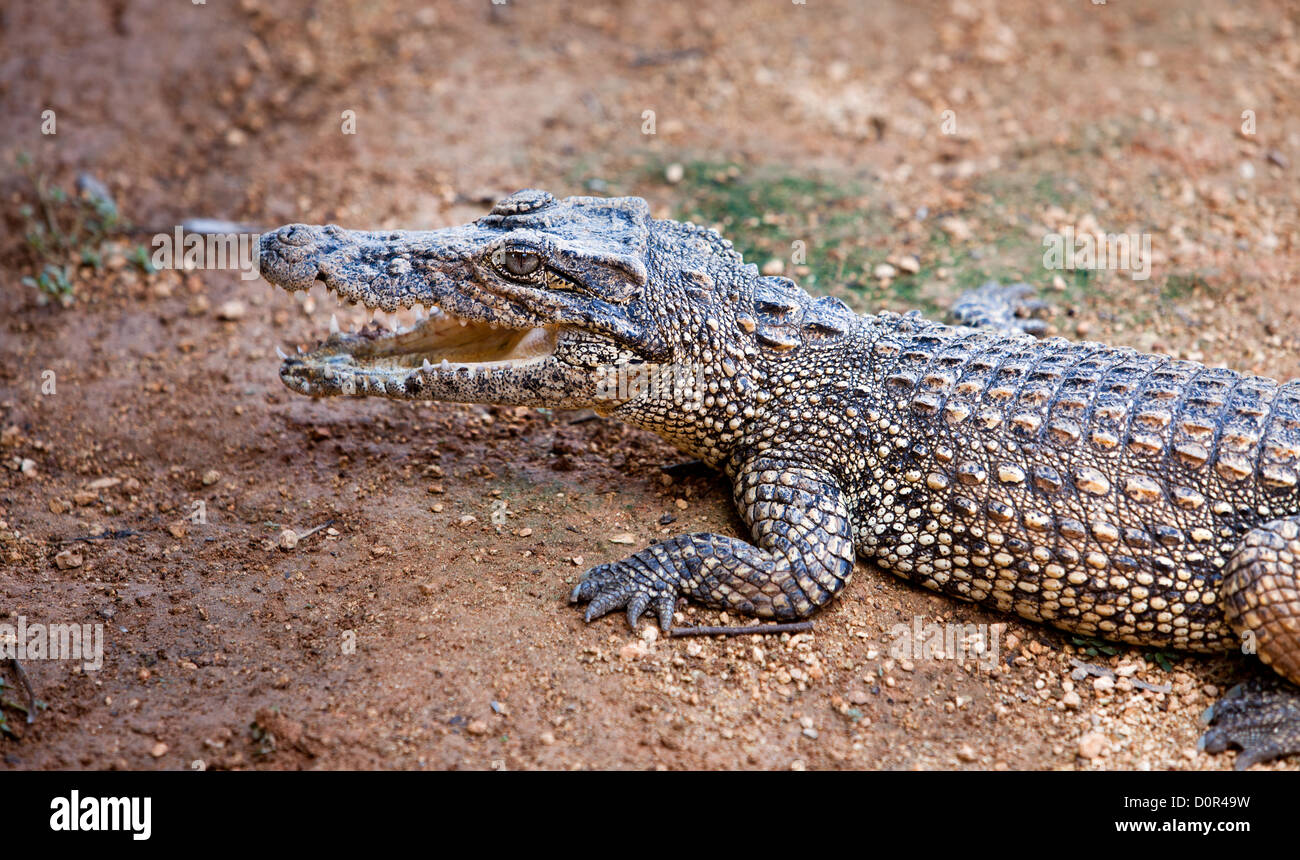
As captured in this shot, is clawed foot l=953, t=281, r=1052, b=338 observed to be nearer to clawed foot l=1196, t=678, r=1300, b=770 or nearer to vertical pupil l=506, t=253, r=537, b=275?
clawed foot l=1196, t=678, r=1300, b=770

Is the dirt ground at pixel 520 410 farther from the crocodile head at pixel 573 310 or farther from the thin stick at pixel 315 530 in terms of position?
the crocodile head at pixel 573 310

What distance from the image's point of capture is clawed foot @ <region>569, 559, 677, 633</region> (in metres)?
4.66

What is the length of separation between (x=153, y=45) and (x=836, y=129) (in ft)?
19.2

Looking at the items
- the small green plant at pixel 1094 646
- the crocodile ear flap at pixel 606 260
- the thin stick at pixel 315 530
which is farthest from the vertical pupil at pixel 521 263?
the small green plant at pixel 1094 646

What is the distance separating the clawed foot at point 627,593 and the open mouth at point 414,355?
3.61 feet

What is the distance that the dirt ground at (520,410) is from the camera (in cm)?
434

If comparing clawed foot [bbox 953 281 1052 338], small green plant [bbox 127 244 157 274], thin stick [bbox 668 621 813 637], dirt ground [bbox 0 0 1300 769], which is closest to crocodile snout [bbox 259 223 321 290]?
dirt ground [bbox 0 0 1300 769]

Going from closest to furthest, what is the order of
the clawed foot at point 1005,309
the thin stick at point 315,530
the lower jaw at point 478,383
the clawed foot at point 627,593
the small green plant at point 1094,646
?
the clawed foot at point 627,593
the small green plant at point 1094,646
the lower jaw at point 478,383
the thin stick at point 315,530
the clawed foot at point 1005,309

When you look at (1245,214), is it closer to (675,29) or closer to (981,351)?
(981,351)

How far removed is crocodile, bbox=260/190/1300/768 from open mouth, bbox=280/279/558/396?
15 millimetres

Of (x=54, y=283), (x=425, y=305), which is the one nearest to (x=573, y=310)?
(x=425, y=305)

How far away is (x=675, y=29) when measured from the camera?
9625 millimetres
